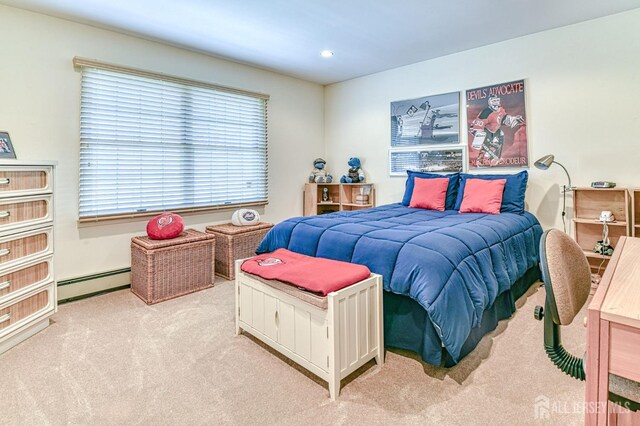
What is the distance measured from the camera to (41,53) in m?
2.81

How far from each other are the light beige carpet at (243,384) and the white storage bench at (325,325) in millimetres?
109

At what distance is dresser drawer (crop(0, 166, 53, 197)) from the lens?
6.84ft

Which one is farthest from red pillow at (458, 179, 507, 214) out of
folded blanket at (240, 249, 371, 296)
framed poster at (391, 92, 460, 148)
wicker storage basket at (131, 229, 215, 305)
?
wicker storage basket at (131, 229, 215, 305)

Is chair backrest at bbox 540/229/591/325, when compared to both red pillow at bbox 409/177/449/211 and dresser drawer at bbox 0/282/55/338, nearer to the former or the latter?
red pillow at bbox 409/177/449/211

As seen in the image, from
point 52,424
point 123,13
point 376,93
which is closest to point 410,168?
point 376,93

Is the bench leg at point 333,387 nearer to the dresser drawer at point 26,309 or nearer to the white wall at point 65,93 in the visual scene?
the dresser drawer at point 26,309

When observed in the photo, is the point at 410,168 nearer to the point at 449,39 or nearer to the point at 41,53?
the point at 449,39

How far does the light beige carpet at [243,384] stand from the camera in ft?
4.96

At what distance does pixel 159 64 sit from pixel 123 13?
67cm

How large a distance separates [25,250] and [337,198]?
139 inches

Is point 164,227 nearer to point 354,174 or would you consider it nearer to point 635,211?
point 354,174

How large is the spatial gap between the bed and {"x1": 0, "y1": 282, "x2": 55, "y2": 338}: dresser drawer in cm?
159

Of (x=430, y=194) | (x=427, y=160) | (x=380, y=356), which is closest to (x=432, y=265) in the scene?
(x=380, y=356)

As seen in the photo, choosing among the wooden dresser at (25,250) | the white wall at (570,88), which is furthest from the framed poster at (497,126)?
the wooden dresser at (25,250)
